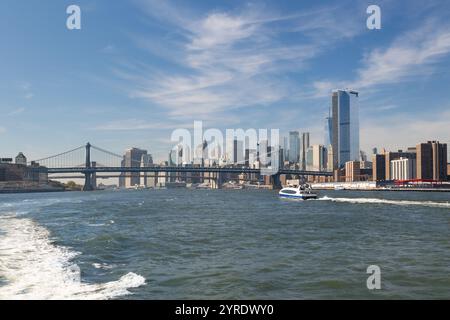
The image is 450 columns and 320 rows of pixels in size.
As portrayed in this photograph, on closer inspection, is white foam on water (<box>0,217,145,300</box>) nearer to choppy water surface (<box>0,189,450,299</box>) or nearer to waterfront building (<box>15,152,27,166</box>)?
choppy water surface (<box>0,189,450,299</box>)

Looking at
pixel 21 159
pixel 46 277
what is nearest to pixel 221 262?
pixel 46 277

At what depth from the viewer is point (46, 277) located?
1570 centimetres

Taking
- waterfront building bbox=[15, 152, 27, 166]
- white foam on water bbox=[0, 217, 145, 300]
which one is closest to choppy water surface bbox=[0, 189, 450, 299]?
white foam on water bbox=[0, 217, 145, 300]

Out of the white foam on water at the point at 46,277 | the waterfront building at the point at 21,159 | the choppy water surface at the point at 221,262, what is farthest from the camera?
the waterfront building at the point at 21,159

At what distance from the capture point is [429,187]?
543 ft

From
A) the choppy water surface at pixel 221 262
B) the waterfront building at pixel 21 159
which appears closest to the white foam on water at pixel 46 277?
the choppy water surface at pixel 221 262

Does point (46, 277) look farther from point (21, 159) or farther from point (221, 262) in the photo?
point (21, 159)

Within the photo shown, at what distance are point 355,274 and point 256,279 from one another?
372cm

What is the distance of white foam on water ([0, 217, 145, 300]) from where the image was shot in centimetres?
1348

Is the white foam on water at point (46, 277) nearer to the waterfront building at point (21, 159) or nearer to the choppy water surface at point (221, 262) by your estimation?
the choppy water surface at point (221, 262)

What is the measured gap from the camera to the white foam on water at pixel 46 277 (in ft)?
44.2

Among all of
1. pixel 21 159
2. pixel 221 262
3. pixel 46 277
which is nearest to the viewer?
pixel 46 277

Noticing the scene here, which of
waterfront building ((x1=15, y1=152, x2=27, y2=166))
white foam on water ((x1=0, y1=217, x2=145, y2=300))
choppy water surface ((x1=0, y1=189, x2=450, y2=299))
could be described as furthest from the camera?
waterfront building ((x1=15, y1=152, x2=27, y2=166))

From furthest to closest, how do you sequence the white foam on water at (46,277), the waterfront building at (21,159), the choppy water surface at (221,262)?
1. the waterfront building at (21,159)
2. the choppy water surface at (221,262)
3. the white foam on water at (46,277)
